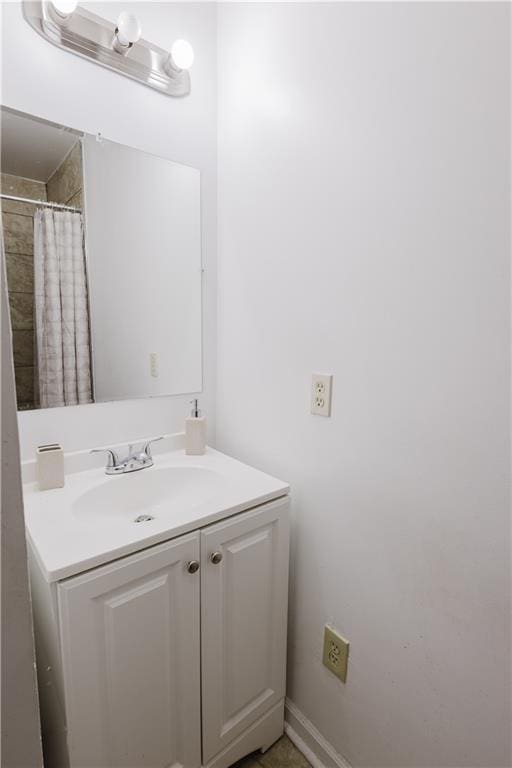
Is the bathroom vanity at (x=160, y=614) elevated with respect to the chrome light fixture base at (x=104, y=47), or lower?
lower

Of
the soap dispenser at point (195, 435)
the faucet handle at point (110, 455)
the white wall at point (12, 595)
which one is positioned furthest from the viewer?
the soap dispenser at point (195, 435)

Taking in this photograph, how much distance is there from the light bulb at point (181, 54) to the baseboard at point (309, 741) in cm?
205

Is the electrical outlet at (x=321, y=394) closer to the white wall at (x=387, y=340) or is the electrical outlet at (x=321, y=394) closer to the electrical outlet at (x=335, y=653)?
the white wall at (x=387, y=340)

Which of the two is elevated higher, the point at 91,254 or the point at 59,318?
the point at 91,254

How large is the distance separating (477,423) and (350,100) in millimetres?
812

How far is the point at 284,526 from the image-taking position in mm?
1111

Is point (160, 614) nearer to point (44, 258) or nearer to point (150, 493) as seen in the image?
point (150, 493)

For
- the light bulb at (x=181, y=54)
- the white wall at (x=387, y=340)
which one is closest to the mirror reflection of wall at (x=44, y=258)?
the light bulb at (x=181, y=54)

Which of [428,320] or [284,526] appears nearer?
[428,320]

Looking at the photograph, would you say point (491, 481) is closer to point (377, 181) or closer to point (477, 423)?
point (477, 423)

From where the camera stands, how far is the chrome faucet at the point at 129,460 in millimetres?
1184

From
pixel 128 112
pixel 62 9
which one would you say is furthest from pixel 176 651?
pixel 62 9

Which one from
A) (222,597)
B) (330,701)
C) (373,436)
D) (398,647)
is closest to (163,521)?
(222,597)

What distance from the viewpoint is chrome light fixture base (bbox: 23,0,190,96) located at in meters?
1.00
